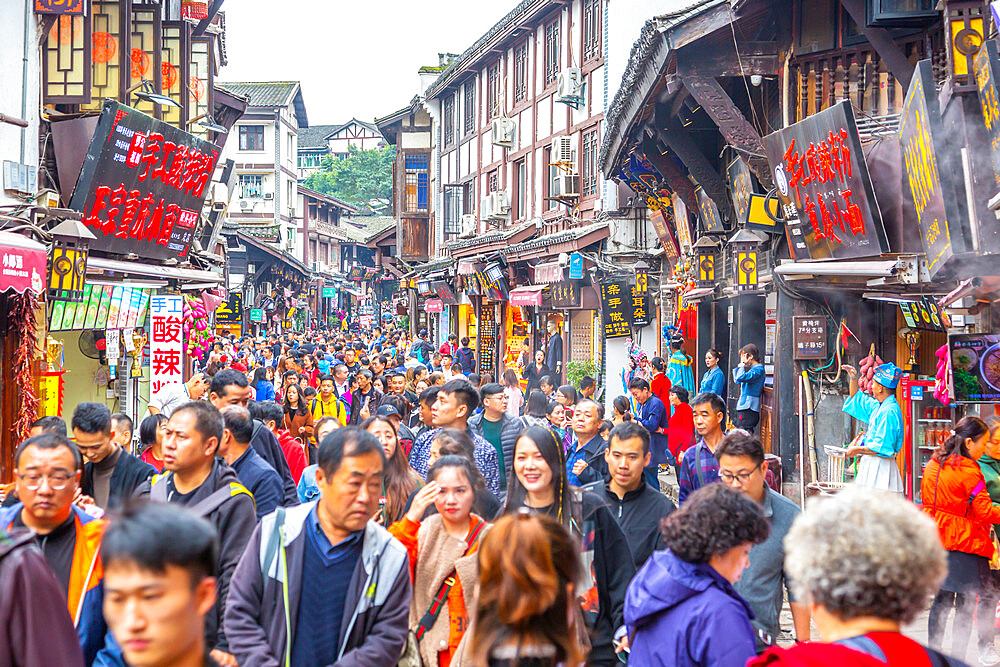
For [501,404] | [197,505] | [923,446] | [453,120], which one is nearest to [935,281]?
[923,446]

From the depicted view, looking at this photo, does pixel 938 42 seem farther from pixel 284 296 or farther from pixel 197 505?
pixel 284 296

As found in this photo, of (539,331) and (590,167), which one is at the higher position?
(590,167)

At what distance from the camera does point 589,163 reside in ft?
79.2

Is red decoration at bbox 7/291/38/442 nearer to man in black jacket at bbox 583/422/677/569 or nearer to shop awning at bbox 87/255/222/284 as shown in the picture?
shop awning at bbox 87/255/222/284

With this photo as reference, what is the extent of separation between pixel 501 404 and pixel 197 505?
12.6ft

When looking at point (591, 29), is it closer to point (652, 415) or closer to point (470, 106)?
point (470, 106)

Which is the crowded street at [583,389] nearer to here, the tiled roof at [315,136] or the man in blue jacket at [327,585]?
the man in blue jacket at [327,585]

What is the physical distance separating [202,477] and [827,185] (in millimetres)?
7206

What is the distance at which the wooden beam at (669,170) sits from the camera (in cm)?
1582

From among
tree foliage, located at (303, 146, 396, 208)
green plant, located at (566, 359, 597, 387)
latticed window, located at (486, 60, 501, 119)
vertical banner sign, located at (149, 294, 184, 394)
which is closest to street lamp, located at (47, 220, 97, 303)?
vertical banner sign, located at (149, 294, 184, 394)

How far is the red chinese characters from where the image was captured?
9.73 meters

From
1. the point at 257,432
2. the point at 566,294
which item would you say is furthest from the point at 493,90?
the point at 257,432

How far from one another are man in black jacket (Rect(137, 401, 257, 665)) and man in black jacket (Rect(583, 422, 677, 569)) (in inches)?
74.9

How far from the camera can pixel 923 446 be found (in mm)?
10250
